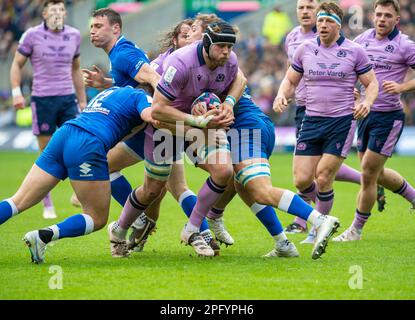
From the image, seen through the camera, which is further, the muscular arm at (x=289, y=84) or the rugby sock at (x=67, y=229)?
the muscular arm at (x=289, y=84)

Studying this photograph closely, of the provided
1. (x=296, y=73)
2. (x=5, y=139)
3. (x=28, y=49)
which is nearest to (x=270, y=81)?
(x=5, y=139)

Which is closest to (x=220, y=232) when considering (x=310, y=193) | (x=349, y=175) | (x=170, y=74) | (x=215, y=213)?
(x=215, y=213)

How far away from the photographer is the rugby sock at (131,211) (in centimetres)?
909

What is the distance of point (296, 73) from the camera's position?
1029 cm

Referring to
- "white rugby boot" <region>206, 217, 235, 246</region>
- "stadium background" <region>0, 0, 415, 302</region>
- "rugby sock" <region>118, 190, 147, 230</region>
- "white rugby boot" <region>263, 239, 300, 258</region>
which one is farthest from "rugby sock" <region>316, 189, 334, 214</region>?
"rugby sock" <region>118, 190, 147, 230</region>

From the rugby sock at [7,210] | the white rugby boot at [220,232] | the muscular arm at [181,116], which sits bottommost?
the white rugby boot at [220,232]

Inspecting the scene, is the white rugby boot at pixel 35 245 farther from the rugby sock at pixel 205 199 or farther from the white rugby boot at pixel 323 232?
the white rugby boot at pixel 323 232

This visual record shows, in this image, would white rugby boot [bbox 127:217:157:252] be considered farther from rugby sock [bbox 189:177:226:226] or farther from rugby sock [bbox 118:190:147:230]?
rugby sock [bbox 189:177:226:226]

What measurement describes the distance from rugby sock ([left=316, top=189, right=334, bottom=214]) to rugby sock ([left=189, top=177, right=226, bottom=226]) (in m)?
1.89

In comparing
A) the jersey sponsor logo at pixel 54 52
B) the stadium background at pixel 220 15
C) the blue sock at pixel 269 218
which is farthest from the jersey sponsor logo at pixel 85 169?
the stadium background at pixel 220 15

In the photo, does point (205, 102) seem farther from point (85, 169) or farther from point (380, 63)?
point (380, 63)

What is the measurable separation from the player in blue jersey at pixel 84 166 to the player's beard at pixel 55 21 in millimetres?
4783

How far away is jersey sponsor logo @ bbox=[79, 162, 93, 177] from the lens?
819cm
